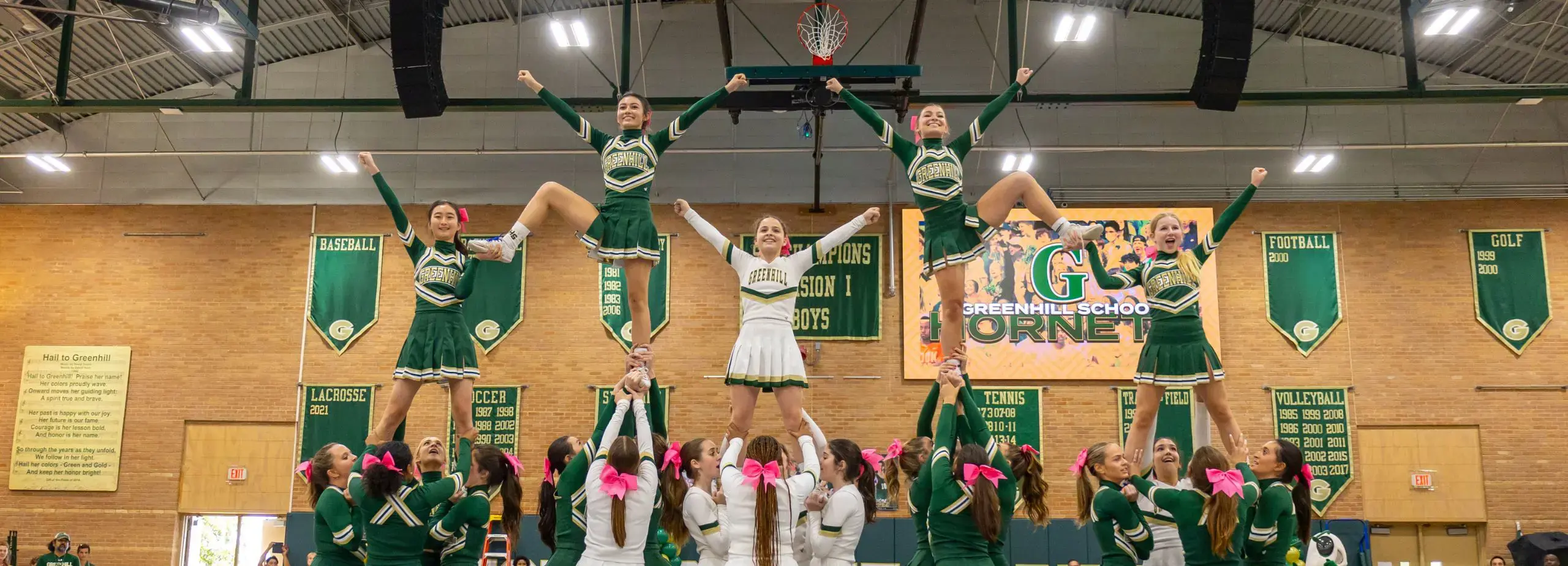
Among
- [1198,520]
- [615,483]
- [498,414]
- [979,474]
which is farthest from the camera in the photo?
[498,414]

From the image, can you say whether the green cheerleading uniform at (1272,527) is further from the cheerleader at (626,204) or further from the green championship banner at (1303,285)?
the green championship banner at (1303,285)

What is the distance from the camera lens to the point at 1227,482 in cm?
507

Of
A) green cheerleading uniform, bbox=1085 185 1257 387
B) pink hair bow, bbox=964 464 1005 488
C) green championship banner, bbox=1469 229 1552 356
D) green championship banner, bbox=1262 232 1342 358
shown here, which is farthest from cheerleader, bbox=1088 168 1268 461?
green championship banner, bbox=1469 229 1552 356

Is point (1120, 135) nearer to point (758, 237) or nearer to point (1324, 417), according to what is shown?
point (1324, 417)

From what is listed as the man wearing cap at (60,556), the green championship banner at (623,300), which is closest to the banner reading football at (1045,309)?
the green championship banner at (623,300)

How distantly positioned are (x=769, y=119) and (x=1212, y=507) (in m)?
11.9

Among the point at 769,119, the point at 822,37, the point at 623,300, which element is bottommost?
the point at 623,300

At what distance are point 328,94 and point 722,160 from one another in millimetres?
6262

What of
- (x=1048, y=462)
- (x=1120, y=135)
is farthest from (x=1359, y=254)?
(x=1048, y=462)

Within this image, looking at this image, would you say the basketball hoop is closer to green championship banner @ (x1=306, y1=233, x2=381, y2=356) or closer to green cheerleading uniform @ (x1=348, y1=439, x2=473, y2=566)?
green cheerleading uniform @ (x1=348, y1=439, x2=473, y2=566)

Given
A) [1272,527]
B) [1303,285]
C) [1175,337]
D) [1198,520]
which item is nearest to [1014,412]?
[1303,285]

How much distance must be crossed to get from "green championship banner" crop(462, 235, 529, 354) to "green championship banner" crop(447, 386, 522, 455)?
65 centimetres

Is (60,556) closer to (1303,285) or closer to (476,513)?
(476,513)

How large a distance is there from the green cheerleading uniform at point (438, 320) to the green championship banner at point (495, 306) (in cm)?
840
